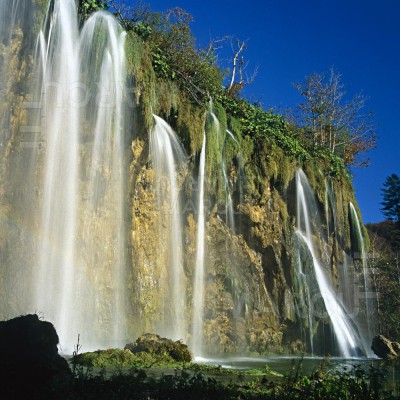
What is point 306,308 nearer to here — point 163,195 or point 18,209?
point 163,195

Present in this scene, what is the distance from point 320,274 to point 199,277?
827 cm

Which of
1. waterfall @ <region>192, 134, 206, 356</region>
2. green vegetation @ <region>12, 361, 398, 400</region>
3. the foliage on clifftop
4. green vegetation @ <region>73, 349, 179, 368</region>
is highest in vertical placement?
the foliage on clifftop

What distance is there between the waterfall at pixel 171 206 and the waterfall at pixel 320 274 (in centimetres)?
832

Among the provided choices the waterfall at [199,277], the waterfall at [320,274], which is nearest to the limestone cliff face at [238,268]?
the waterfall at [199,277]

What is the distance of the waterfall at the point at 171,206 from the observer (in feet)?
54.5

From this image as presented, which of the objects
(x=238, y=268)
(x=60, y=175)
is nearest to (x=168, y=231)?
(x=238, y=268)

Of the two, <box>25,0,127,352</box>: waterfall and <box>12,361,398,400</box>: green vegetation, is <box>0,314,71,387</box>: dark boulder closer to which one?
<box>12,361,398,400</box>: green vegetation

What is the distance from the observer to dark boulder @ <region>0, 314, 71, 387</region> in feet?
17.2

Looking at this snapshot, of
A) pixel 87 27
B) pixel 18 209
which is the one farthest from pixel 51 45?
pixel 18 209

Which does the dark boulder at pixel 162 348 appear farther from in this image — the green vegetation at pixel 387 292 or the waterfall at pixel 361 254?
the green vegetation at pixel 387 292

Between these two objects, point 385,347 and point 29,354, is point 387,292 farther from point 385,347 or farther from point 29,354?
point 29,354

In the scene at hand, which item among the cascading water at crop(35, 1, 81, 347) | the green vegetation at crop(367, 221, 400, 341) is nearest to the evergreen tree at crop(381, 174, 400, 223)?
the green vegetation at crop(367, 221, 400, 341)

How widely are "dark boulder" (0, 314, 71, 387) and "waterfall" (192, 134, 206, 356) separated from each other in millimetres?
11292

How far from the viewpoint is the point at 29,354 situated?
5480 millimetres
